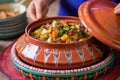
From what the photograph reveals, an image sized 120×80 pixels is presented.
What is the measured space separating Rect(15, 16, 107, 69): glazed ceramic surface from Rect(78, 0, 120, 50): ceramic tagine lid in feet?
0.14

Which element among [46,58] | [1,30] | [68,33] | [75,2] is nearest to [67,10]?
[75,2]

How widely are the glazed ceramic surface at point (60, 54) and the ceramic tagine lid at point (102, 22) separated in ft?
0.14

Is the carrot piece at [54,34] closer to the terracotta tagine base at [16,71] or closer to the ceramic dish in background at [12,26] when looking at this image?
the terracotta tagine base at [16,71]

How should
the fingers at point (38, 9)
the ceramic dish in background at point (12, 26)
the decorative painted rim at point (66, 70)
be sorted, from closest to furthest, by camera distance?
1. the decorative painted rim at point (66, 70)
2. the fingers at point (38, 9)
3. the ceramic dish in background at point (12, 26)

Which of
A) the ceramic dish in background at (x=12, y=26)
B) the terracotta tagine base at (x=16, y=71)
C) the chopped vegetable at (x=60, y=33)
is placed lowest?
the ceramic dish in background at (x=12, y=26)

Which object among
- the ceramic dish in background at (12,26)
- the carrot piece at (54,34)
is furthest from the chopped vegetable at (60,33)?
the ceramic dish in background at (12,26)

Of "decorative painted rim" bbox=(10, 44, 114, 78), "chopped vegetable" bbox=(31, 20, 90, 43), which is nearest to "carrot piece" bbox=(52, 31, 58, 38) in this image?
"chopped vegetable" bbox=(31, 20, 90, 43)

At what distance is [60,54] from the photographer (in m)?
0.68

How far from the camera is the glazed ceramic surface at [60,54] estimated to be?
2.23 ft

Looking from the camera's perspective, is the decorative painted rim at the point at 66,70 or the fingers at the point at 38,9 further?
the fingers at the point at 38,9

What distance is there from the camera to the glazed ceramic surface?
0.68 metres

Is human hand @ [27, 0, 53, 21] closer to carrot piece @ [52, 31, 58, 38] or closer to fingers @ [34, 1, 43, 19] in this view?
fingers @ [34, 1, 43, 19]

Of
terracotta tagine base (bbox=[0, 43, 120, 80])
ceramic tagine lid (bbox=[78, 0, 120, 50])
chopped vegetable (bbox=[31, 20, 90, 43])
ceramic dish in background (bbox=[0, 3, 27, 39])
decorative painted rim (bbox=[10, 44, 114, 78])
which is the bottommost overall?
ceramic dish in background (bbox=[0, 3, 27, 39])

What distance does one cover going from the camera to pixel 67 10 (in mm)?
1230
